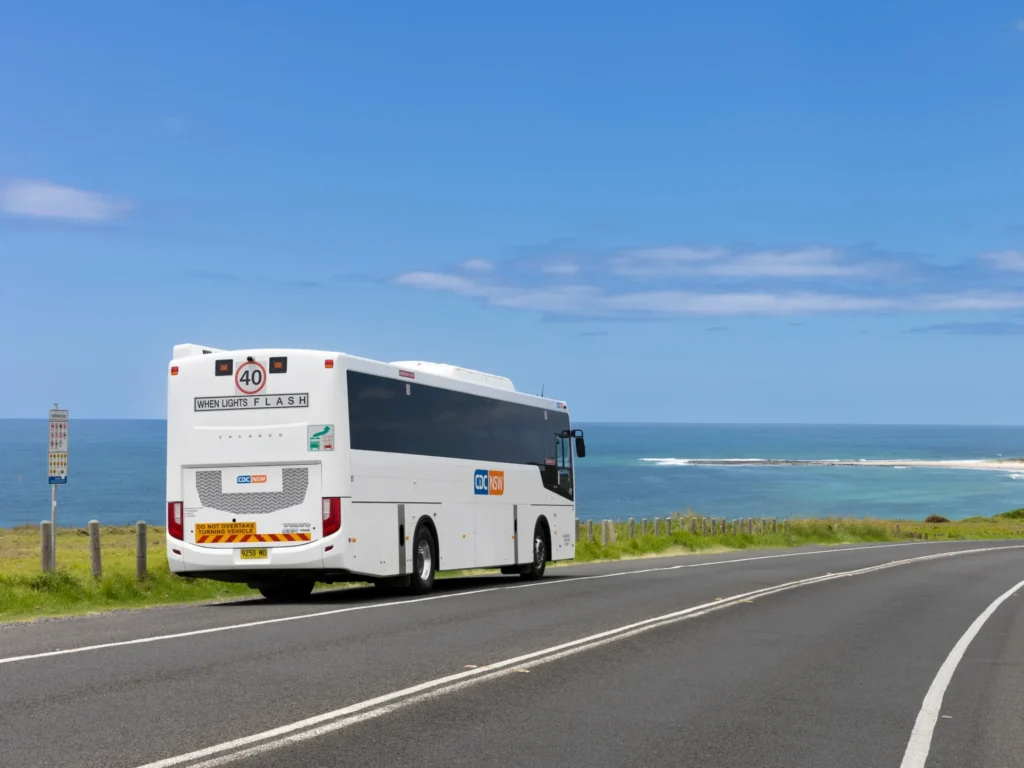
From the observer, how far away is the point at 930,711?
31.4 feet

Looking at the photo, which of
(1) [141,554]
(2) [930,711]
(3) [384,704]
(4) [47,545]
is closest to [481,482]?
(1) [141,554]

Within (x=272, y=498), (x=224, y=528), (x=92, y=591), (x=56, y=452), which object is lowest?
(x=92, y=591)

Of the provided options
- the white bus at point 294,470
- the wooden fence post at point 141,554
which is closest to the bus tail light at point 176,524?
the white bus at point 294,470

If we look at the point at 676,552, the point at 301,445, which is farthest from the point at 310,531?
the point at 676,552

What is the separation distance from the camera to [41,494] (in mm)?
134625

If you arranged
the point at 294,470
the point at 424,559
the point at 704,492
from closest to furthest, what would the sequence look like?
the point at 294,470 < the point at 424,559 < the point at 704,492

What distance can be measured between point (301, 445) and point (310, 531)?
46.9 inches

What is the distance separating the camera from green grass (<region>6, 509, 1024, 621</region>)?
17797mm

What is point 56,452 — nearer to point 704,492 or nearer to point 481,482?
point 481,482

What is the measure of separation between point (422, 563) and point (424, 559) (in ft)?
0.29

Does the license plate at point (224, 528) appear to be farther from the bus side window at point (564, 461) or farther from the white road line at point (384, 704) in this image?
the bus side window at point (564, 461)

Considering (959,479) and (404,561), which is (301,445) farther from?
(959,479)

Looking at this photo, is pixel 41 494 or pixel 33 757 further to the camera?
pixel 41 494

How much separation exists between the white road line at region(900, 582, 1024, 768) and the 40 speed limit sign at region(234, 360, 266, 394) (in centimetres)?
967
